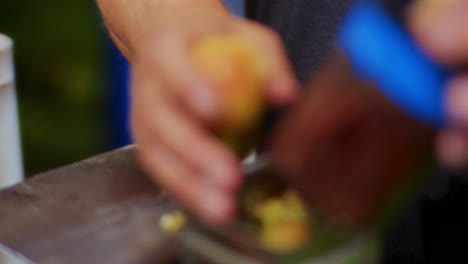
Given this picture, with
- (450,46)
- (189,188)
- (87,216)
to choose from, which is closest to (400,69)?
(450,46)

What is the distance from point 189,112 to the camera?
322mm

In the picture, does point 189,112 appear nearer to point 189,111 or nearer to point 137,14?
point 189,111

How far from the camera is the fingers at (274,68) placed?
33cm

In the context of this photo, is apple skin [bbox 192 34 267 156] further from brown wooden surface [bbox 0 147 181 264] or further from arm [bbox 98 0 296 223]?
brown wooden surface [bbox 0 147 181 264]

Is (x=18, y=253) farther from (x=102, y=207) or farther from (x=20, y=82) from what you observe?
(x=20, y=82)

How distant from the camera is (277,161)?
1.12 ft

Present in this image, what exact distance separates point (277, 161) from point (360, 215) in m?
0.05

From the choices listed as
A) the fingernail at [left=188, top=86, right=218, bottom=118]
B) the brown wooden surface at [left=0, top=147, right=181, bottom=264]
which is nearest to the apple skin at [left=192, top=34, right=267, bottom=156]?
the fingernail at [left=188, top=86, right=218, bottom=118]

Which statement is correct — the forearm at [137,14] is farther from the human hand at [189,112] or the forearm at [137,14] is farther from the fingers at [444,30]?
the fingers at [444,30]

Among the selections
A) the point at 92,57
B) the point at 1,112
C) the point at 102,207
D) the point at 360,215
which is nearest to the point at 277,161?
the point at 360,215

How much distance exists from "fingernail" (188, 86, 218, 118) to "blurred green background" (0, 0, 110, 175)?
2.47 feet

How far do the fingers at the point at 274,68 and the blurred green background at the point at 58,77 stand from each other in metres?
0.70

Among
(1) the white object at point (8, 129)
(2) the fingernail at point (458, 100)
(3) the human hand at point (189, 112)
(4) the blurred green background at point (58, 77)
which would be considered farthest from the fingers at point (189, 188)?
(4) the blurred green background at point (58, 77)

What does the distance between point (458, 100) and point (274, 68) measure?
0.12 m
